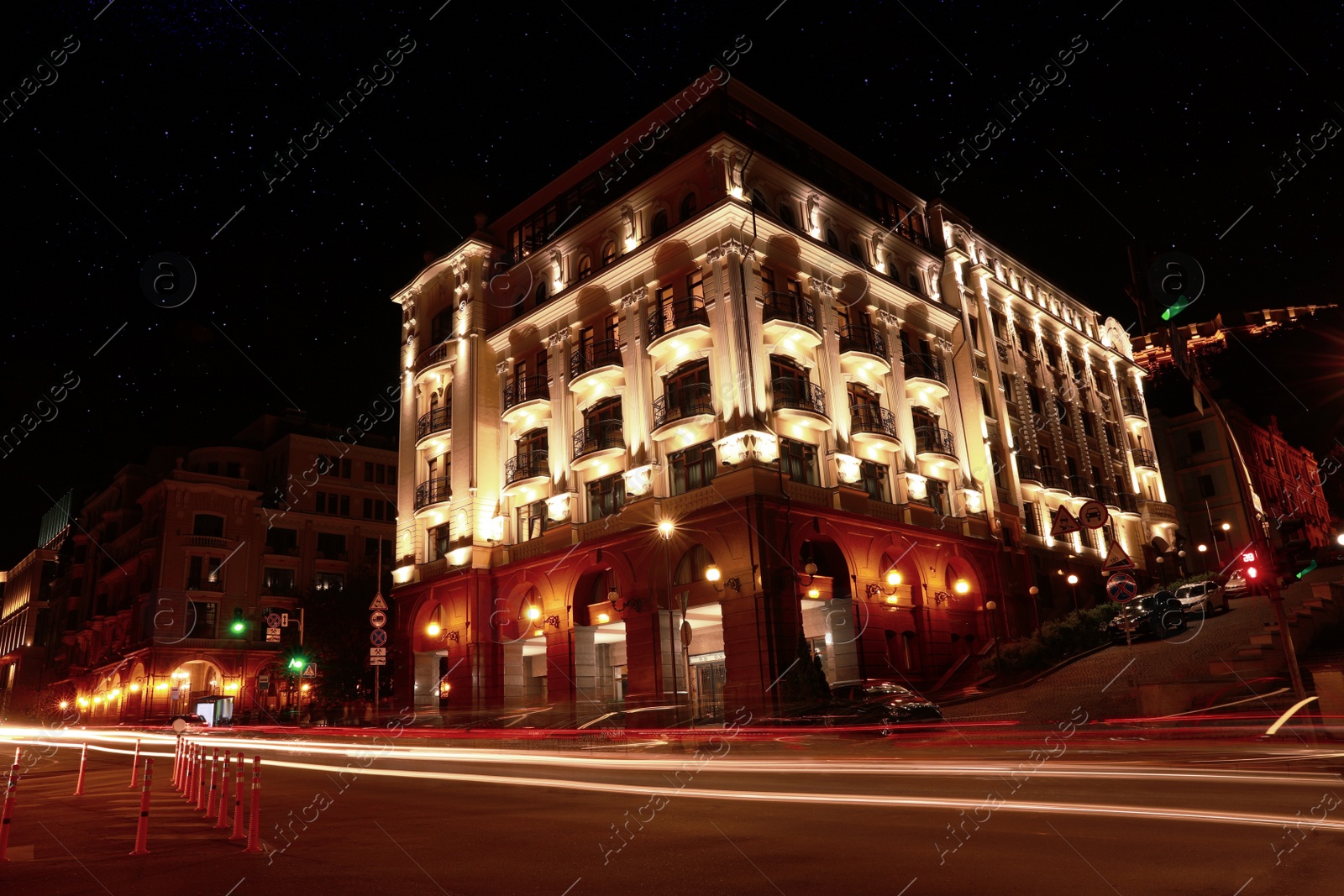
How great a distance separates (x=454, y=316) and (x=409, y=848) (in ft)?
128

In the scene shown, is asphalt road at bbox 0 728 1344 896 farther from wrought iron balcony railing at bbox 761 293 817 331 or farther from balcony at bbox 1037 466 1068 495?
balcony at bbox 1037 466 1068 495

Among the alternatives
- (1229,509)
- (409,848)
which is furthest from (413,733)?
(1229,509)

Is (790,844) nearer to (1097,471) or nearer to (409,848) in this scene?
(409,848)

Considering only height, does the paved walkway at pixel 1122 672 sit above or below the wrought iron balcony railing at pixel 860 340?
below

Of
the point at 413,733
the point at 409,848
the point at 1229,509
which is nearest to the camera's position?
the point at 409,848

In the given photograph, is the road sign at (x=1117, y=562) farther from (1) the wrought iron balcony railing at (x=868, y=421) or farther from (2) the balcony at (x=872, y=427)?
(1) the wrought iron balcony railing at (x=868, y=421)

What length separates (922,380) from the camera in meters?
39.6

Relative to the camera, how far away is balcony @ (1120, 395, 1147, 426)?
5738 centimetres

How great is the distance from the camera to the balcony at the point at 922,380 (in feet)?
130

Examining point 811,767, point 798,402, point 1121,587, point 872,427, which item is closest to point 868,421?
point 872,427

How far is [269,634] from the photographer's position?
33.9 meters

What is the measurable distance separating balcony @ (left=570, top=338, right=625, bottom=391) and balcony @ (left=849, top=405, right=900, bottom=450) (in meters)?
9.25

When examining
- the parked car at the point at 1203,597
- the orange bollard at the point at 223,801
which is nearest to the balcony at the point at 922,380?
the parked car at the point at 1203,597

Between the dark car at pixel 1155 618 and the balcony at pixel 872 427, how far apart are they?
10.1m
